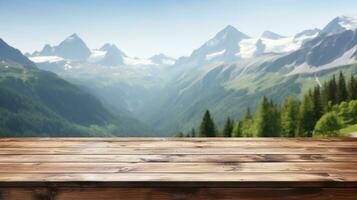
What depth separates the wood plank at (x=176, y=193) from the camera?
346 centimetres

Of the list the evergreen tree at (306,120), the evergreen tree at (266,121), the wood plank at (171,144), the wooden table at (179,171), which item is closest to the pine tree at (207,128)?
the evergreen tree at (266,121)

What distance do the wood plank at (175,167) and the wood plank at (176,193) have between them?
38cm

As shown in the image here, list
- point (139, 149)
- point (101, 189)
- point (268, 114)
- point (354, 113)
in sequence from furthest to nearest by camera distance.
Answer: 1. point (268, 114)
2. point (354, 113)
3. point (139, 149)
4. point (101, 189)

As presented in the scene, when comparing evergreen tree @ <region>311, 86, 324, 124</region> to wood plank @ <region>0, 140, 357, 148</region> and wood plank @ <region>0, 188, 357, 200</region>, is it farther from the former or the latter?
wood plank @ <region>0, 188, 357, 200</region>

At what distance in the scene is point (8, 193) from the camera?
348 cm

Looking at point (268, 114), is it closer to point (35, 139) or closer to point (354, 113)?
point (354, 113)

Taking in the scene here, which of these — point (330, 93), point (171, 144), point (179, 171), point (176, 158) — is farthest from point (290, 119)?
point (179, 171)

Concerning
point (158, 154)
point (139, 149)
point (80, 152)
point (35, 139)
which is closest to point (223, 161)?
point (158, 154)

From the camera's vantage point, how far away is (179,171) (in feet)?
12.6

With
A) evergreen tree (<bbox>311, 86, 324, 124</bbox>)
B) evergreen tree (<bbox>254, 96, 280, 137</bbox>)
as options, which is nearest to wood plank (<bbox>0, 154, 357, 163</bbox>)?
evergreen tree (<bbox>254, 96, 280, 137</bbox>)

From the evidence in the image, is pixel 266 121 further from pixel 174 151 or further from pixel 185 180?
pixel 185 180

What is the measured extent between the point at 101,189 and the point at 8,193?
738 mm

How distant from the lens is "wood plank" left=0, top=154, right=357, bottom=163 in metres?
4.36

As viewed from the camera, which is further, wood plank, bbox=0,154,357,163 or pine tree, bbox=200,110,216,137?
pine tree, bbox=200,110,216,137
